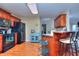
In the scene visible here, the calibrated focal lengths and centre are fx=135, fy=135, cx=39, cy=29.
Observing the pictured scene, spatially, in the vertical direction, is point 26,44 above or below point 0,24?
below

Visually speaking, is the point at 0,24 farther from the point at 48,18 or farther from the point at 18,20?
the point at 48,18

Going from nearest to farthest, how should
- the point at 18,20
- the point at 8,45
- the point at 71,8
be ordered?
the point at 71,8 → the point at 18,20 → the point at 8,45

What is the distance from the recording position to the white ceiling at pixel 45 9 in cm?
280

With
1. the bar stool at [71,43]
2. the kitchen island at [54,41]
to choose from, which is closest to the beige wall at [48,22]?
the kitchen island at [54,41]

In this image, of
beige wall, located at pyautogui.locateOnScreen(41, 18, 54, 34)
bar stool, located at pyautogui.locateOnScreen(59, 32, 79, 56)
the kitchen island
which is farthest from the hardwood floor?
bar stool, located at pyautogui.locateOnScreen(59, 32, 79, 56)

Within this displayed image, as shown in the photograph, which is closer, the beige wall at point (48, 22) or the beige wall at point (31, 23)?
the beige wall at point (48, 22)

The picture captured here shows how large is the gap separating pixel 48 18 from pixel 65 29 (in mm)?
467

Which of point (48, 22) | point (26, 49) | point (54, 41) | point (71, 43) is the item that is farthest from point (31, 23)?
point (71, 43)

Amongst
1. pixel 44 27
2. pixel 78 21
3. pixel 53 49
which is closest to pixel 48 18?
pixel 44 27

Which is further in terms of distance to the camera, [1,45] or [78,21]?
[1,45]

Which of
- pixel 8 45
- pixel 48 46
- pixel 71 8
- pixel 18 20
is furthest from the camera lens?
pixel 48 46

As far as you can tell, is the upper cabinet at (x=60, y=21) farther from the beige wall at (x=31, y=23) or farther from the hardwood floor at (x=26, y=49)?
the hardwood floor at (x=26, y=49)

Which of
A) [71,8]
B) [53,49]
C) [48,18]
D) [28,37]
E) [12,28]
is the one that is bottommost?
[53,49]

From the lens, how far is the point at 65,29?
3096mm
